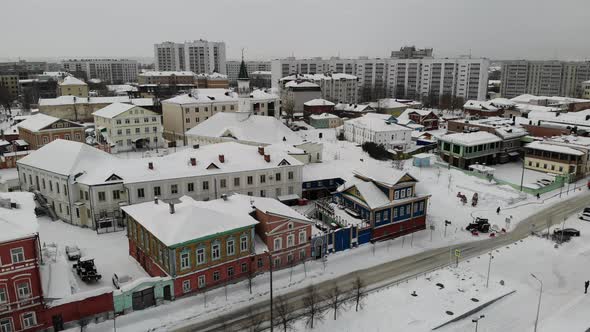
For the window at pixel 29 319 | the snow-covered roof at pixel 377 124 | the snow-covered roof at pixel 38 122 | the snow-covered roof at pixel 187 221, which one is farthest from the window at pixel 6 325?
the snow-covered roof at pixel 377 124

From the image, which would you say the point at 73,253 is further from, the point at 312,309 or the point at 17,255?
the point at 312,309

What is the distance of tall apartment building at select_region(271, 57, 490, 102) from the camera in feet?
453

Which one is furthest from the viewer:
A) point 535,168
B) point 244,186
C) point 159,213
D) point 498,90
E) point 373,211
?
point 498,90

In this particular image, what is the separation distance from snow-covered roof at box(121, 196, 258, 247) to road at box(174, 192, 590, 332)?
5041mm

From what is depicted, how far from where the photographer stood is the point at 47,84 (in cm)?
13938

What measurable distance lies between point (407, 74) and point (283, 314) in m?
143

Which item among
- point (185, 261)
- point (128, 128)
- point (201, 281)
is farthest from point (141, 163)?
point (128, 128)


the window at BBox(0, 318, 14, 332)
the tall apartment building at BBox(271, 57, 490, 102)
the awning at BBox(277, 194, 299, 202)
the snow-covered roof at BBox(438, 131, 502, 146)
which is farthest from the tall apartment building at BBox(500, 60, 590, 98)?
the window at BBox(0, 318, 14, 332)

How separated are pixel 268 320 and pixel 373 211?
14.0 meters

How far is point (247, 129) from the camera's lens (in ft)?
209

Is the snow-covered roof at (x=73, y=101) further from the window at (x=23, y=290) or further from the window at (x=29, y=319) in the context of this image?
the window at (x=29, y=319)

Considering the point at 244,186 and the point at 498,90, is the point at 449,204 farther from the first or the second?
the point at 498,90

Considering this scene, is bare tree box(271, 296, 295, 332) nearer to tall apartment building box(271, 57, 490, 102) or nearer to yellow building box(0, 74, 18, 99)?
tall apartment building box(271, 57, 490, 102)

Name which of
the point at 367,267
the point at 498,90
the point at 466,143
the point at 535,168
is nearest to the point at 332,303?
the point at 367,267
